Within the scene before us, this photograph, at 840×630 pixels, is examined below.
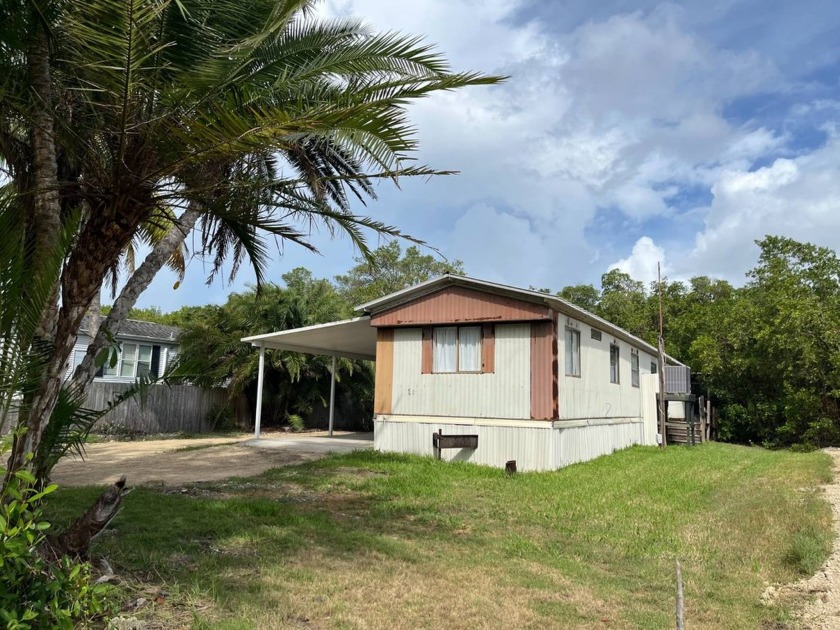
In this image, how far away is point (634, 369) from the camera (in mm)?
19922

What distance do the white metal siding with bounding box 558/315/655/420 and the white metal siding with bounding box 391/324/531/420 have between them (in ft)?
Result: 2.63

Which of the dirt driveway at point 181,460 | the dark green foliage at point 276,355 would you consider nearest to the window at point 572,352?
the dirt driveway at point 181,460

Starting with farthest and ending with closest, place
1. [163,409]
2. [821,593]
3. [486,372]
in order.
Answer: [163,409] < [486,372] < [821,593]

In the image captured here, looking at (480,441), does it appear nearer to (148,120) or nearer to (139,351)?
(148,120)

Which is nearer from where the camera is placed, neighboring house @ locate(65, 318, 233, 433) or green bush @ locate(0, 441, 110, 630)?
green bush @ locate(0, 441, 110, 630)

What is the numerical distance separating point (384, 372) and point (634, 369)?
32.2 ft

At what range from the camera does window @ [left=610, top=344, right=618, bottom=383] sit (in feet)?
55.4

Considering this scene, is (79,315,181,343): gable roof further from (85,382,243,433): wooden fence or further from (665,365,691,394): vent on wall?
(665,365,691,394): vent on wall

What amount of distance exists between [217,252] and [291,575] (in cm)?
517

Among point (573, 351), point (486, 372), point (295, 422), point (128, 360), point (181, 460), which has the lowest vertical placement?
point (181, 460)

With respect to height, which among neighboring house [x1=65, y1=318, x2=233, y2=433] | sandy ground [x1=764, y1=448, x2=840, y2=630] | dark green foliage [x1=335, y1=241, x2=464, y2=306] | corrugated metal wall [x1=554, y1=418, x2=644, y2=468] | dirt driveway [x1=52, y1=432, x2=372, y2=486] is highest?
dark green foliage [x1=335, y1=241, x2=464, y2=306]

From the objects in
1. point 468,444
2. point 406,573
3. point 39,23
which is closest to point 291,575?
point 406,573

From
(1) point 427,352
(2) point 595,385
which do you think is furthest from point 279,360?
(2) point 595,385

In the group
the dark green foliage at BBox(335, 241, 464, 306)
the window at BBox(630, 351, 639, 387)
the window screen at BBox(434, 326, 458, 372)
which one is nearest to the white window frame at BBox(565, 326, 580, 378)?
the window screen at BBox(434, 326, 458, 372)
